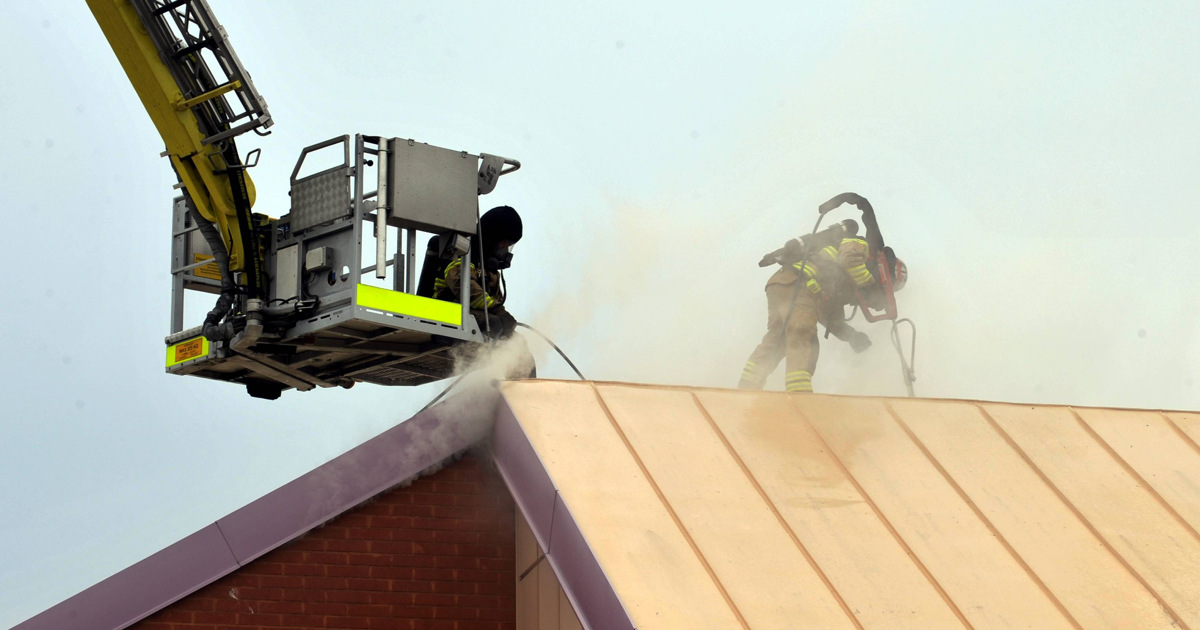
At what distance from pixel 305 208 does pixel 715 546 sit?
3544mm

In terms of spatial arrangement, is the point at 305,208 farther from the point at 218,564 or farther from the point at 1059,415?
the point at 1059,415

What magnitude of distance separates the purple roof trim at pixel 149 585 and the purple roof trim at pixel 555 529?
5.42 ft

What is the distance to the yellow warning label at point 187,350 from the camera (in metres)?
8.73

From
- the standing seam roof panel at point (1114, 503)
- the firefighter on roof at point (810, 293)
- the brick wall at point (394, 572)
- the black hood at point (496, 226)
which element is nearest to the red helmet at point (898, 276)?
the firefighter on roof at point (810, 293)

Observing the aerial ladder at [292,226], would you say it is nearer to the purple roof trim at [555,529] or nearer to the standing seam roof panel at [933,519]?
the purple roof trim at [555,529]

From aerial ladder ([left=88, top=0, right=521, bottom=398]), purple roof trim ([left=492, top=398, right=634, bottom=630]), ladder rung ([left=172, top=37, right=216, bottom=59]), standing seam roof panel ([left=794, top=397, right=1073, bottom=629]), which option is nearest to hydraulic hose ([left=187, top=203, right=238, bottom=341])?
aerial ladder ([left=88, top=0, right=521, bottom=398])

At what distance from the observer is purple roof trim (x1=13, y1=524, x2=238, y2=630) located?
739 centimetres

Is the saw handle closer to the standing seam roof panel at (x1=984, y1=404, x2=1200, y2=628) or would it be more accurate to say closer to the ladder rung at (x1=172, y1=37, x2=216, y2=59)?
the standing seam roof panel at (x1=984, y1=404, x2=1200, y2=628)

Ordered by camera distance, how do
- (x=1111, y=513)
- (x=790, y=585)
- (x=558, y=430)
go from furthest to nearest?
1. (x=1111, y=513)
2. (x=558, y=430)
3. (x=790, y=585)

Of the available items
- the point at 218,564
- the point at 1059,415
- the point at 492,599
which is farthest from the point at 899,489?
the point at 218,564

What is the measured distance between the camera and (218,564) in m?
7.42

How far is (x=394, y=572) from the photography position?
7.57 m

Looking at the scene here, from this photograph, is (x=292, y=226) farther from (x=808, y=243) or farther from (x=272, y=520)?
(x=808, y=243)

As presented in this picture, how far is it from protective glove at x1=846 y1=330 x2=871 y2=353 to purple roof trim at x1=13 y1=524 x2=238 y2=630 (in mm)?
5771
